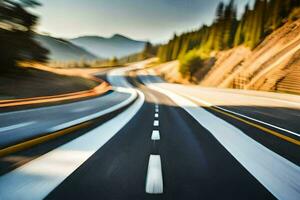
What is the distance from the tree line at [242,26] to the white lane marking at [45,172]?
188 feet

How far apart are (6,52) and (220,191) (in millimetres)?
19483

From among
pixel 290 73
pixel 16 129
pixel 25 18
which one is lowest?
pixel 16 129

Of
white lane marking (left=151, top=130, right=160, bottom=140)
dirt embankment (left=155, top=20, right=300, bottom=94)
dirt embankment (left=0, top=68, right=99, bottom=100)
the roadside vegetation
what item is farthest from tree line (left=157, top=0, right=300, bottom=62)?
white lane marking (left=151, top=130, right=160, bottom=140)

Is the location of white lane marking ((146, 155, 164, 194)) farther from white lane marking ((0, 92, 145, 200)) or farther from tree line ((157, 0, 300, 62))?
tree line ((157, 0, 300, 62))

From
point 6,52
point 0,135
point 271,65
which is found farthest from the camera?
point 271,65

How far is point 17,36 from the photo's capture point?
1861 cm

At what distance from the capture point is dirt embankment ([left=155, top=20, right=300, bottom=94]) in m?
34.4

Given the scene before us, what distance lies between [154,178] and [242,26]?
76281 millimetres

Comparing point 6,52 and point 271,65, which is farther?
point 271,65

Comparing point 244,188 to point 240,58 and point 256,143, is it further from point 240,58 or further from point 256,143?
point 240,58

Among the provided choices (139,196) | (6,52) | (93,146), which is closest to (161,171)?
(139,196)

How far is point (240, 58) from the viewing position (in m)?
56.8

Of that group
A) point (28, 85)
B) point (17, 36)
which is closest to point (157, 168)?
point (17, 36)

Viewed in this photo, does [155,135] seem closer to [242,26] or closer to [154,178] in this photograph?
[154,178]
